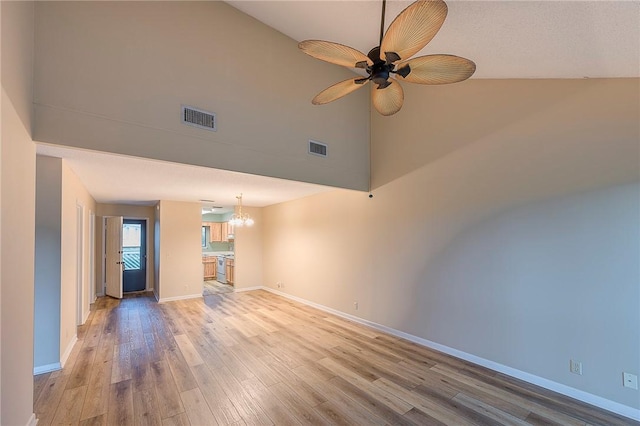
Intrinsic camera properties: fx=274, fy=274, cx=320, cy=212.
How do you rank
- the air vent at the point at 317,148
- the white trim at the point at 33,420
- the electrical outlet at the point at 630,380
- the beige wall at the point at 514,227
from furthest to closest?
the air vent at the point at 317,148
the beige wall at the point at 514,227
the electrical outlet at the point at 630,380
the white trim at the point at 33,420

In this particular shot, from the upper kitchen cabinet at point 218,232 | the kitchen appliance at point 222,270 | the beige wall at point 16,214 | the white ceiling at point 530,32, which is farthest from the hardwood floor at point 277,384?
the upper kitchen cabinet at point 218,232

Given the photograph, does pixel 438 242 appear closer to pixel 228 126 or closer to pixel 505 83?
pixel 505 83

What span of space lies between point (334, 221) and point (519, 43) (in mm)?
3782

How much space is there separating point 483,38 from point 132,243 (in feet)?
31.2

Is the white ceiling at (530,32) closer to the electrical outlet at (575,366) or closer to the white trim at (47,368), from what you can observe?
the electrical outlet at (575,366)

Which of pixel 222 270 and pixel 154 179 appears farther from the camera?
pixel 222 270

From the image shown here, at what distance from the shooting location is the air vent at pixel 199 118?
3092 millimetres

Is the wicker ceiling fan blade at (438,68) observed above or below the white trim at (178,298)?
above

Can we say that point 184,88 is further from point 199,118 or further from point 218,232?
point 218,232

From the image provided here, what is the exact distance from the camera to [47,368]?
10.3 feet

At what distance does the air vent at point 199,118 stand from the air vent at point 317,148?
1444 mm

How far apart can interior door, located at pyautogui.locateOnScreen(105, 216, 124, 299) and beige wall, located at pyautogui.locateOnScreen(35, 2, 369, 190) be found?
5.20 meters

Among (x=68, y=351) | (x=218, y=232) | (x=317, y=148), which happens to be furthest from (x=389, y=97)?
(x=218, y=232)

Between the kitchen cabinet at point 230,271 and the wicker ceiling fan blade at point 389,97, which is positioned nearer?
the wicker ceiling fan blade at point 389,97
